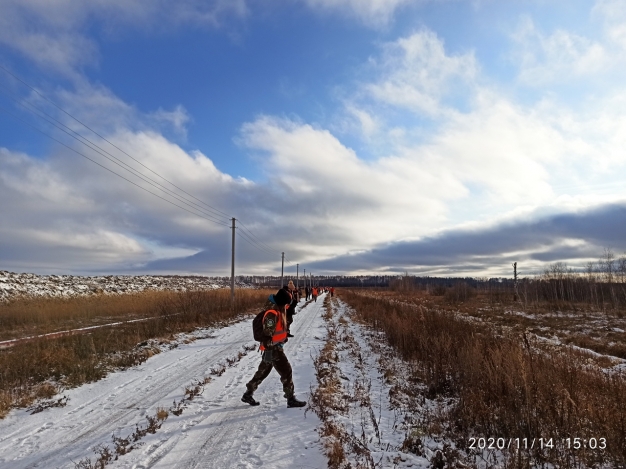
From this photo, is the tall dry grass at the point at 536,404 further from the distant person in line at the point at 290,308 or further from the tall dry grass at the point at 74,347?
the tall dry grass at the point at 74,347

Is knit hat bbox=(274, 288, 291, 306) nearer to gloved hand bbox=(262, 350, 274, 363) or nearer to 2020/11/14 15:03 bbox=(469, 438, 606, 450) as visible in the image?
gloved hand bbox=(262, 350, 274, 363)

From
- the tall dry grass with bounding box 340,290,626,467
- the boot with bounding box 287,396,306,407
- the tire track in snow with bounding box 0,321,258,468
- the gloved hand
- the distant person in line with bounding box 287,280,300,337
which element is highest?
the distant person in line with bounding box 287,280,300,337

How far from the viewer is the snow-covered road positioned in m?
4.35

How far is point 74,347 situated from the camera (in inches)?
439

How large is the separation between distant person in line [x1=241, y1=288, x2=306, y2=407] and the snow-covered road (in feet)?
0.97

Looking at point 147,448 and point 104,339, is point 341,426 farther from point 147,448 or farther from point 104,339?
point 104,339

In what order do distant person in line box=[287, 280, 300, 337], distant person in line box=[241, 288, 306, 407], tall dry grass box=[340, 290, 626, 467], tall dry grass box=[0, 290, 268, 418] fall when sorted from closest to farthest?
tall dry grass box=[340, 290, 626, 467] < distant person in line box=[241, 288, 306, 407] < distant person in line box=[287, 280, 300, 337] < tall dry grass box=[0, 290, 268, 418]

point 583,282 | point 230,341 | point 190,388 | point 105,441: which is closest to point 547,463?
point 105,441

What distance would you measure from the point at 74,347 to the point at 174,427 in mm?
7931

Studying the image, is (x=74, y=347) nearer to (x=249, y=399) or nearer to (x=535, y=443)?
(x=249, y=399)

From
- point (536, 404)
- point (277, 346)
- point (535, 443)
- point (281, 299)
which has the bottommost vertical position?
point (535, 443)

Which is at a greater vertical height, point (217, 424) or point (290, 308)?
point (290, 308)

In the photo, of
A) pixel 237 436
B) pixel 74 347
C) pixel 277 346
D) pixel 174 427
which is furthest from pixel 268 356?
pixel 74 347

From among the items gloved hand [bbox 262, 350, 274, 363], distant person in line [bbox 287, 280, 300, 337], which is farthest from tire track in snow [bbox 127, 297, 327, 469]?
distant person in line [bbox 287, 280, 300, 337]
